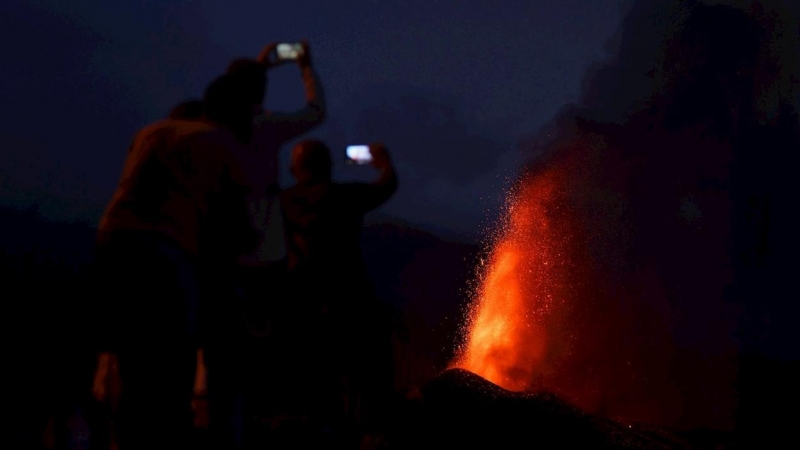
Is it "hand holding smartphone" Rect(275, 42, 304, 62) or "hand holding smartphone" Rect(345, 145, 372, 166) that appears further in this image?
"hand holding smartphone" Rect(345, 145, 372, 166)

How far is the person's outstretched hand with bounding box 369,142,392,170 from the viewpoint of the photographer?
4480mm

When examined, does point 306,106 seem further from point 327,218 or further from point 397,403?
point 397,403

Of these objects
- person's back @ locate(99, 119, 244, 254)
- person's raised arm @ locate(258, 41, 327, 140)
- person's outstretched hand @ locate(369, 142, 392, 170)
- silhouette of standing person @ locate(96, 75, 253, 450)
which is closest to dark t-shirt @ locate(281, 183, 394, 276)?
person's outstretched hand @ locate(369, 142, 392, 170)

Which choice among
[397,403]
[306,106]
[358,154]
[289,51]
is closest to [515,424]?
[397,403]

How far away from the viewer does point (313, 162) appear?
4.46m

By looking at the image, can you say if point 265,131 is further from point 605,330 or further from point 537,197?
A: point 605,330

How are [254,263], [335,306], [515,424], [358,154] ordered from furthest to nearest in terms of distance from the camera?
[515,424], [358,154], [335,306], [254,263]

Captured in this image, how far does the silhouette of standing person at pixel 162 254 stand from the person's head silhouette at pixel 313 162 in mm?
1838

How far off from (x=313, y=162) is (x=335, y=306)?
1054 mm

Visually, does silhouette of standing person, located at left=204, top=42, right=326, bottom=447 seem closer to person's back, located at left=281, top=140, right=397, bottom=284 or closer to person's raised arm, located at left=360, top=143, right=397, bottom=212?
person's back, located at left=281, top=140, right=397, bottom=284

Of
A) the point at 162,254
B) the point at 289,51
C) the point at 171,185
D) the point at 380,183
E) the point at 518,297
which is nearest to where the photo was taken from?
the point at 162,254

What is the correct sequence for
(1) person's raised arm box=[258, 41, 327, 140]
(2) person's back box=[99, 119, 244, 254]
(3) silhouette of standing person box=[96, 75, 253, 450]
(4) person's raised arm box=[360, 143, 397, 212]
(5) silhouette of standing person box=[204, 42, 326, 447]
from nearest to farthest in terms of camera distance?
(3) silhouette of standing person box=[96, 75, 253, 450]
(2) person's back box=[99, 119, 244, 254]
(5) silhouette of standing person box=[204, 42, 326, 447]
(1) person's raised arm box=[258, 41, 327, 140]
(4) person's raised arm box=[360, 143, 397, 212]

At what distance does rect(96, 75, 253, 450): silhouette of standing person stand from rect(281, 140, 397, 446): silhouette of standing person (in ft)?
5.10

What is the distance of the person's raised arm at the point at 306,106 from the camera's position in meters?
3.41
